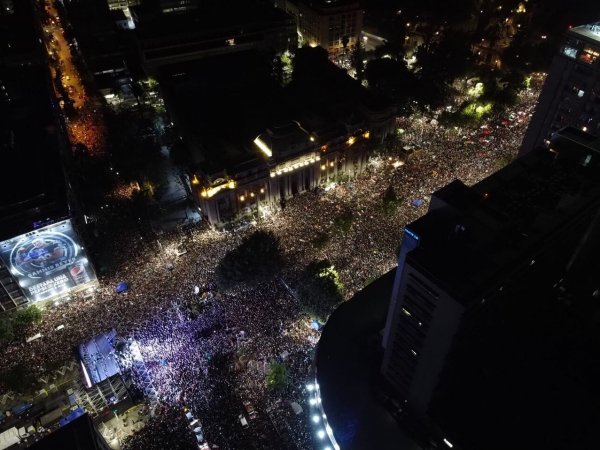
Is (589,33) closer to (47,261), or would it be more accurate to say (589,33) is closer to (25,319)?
(47,261)

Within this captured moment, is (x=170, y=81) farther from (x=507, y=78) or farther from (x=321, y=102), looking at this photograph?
(x=507, y=78)

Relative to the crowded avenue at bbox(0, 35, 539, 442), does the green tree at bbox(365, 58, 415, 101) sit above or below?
above

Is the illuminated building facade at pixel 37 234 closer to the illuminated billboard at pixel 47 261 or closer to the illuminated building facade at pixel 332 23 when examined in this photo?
the illuminated billboard at pixel 47 261

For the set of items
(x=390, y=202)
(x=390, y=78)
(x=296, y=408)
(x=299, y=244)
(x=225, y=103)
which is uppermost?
(x=390, y=78)

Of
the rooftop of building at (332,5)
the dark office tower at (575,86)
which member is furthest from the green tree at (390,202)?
the rooftop of building at (332,5)

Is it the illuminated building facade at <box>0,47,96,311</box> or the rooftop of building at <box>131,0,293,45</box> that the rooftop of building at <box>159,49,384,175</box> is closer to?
the rooftop of building at <box>131,0,293,45</box>

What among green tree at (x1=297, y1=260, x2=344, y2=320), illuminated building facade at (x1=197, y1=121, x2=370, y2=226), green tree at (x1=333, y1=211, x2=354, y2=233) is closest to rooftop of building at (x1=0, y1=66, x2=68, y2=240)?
illuminated building facade at (x1=197, y1=121, x2=370, y2=226)

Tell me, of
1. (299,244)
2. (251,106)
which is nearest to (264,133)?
(251,106)
